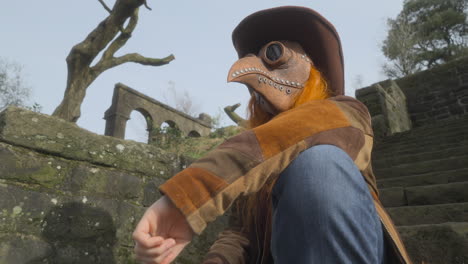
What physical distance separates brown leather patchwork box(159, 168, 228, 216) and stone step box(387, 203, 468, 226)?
213 cm

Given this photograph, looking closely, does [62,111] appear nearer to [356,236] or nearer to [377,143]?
[377,143]

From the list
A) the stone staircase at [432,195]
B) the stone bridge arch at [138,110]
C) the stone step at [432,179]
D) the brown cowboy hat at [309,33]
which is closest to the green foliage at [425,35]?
the stone bridge arch at [138,110]

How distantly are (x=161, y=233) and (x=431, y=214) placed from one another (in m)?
2.24

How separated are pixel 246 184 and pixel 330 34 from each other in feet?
3.03

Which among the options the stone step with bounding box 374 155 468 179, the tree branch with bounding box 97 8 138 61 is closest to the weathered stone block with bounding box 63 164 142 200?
the stone step with bounding box 374 155 468 179

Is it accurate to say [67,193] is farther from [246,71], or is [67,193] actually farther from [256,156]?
[256,156]

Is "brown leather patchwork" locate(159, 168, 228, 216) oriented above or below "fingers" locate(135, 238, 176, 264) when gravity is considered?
above

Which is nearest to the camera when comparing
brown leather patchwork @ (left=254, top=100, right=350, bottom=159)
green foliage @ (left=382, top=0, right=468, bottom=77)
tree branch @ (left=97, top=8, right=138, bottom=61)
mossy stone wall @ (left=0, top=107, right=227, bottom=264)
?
brown leather patchwork @ (left=254, top=100, right=350, bottom=159)

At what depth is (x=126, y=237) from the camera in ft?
5.89

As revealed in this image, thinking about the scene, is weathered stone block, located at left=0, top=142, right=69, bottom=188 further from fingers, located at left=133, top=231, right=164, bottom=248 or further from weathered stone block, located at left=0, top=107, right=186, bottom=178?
fingers, located at left=133, top=231, right=164, bottom=248

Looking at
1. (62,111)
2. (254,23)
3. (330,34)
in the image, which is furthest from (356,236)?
(62,111)

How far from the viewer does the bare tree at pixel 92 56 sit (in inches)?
324

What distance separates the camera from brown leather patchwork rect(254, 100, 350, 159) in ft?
2.96

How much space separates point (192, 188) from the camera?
801mm
